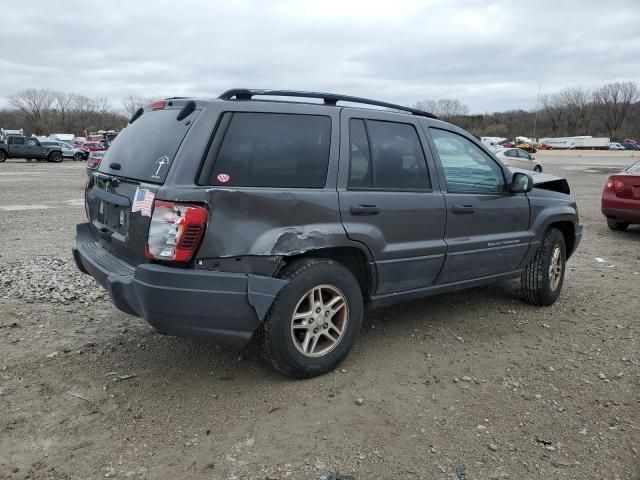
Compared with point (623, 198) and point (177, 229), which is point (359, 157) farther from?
point (623, 198)

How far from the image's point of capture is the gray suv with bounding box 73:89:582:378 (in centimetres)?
299

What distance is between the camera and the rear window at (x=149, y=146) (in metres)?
3.18

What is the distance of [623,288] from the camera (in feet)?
18.8

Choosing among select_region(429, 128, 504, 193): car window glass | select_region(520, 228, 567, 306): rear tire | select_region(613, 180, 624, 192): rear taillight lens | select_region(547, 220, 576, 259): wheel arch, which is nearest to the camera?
select_region(429, 128, 504, 193): car window glass

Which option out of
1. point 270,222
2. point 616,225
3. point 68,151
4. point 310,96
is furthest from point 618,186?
point 68,151

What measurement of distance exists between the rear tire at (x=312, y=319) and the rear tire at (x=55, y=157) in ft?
121

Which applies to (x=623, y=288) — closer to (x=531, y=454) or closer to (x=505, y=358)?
(x=505, y=358)

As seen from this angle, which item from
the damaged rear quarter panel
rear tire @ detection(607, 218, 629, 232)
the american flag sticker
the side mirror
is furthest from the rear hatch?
rear tire @ detection(607, 218, 629, 232)

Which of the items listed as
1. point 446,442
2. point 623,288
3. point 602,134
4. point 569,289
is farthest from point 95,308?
point 602,134

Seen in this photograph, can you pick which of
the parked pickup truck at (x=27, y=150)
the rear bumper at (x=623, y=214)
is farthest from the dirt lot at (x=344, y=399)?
the parked pickup truck at (x=27, y=150)

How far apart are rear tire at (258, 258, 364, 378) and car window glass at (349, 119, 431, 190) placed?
67 centimetres

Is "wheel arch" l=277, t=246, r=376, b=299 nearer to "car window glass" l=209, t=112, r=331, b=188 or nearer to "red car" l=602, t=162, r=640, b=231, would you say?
"car window glass" l=209, t=112, r=331, b=188

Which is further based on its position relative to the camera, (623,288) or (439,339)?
(623,288)

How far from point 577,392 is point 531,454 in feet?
2.84
